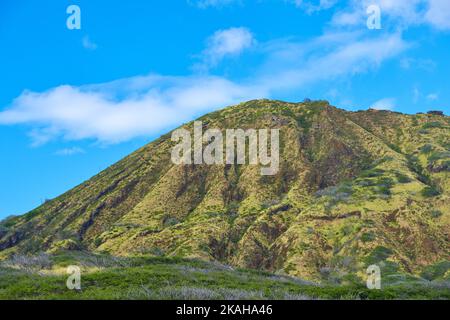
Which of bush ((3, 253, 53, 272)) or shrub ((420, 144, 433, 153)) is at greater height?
shrub ((420, 144, 433, 153))

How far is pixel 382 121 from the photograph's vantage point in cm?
16625

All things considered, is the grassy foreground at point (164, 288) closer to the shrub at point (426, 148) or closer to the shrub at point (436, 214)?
the shrub at point (436, 214)

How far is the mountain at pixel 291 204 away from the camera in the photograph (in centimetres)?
9494

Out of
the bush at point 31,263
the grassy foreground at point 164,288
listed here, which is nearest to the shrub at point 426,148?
the grassy foreground at point 164,288

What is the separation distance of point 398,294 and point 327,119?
135m

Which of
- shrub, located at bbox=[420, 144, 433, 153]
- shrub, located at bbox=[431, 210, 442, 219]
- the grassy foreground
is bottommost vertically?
the grassy foreground

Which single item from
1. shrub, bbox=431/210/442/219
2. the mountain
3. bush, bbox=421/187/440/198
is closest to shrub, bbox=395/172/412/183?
the mountain

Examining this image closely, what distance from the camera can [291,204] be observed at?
118 metres

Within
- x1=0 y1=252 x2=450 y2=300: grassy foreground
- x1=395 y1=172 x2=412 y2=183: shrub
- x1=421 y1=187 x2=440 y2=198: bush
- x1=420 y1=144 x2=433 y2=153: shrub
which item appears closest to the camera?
x1=0 y1=252 x2=450 y2=300: grassy foreground

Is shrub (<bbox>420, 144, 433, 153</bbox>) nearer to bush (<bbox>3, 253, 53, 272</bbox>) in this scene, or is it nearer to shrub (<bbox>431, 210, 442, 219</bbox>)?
shrub (<bbox>431, 210, 442, 219</bbox>)

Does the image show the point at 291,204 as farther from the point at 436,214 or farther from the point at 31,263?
the point at 31,263

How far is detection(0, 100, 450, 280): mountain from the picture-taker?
311 ft
